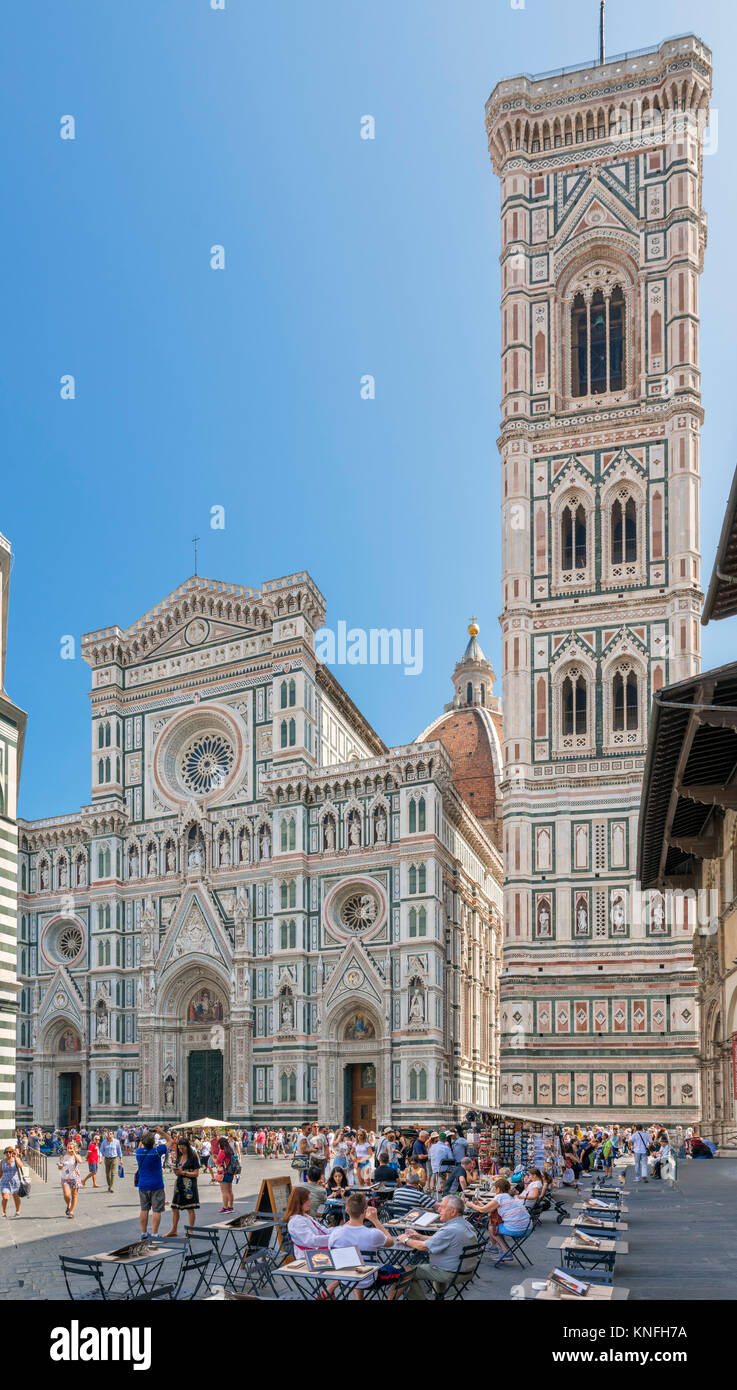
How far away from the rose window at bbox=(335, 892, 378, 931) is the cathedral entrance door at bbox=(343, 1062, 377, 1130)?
17.2 feet

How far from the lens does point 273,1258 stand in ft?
43.0

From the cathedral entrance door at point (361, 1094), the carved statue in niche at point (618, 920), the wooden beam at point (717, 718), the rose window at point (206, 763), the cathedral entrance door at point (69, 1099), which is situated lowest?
the cathedral entrance door at point (69, 1099)

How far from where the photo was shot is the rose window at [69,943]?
5719cm

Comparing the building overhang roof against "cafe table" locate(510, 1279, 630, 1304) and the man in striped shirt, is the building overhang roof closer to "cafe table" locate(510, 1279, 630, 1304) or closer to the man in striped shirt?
the man in striped shirt

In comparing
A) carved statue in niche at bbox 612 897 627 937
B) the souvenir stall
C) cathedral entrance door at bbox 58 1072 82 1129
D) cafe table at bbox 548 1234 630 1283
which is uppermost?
carved statue in niche at bbox 612 897 627 937

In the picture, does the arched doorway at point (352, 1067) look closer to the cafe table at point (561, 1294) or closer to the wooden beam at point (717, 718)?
the wooden beam at point (717, 718)

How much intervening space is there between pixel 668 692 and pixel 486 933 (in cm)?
4699

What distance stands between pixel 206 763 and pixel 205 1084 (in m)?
13.3

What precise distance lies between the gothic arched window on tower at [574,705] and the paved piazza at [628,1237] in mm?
21317

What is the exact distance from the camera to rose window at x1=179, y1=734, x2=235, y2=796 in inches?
2179

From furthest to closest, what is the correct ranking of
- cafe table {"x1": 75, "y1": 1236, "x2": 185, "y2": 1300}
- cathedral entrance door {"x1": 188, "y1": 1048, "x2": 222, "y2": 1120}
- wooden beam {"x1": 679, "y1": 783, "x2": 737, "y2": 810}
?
cathedral entrance door {"x1": 188, "y1": 1048, "x2": 222, "y2": 1120}
wooden beam {"x1": 679, "y1": 783, "x2": 737, "y2": 810}
cafe table {"x1": 75, "y1": 1236, "x2": 185, "y2": 1300}

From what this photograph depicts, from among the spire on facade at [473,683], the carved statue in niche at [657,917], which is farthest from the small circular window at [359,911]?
the spire on facade at [473,683]

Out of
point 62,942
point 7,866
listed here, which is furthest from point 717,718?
point 62,942

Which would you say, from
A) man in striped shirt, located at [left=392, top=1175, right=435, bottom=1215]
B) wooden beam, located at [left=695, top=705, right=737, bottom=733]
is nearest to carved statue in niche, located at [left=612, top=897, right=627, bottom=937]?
wooden beam, located at [left=695, top=705, right=737, bottom=733]
